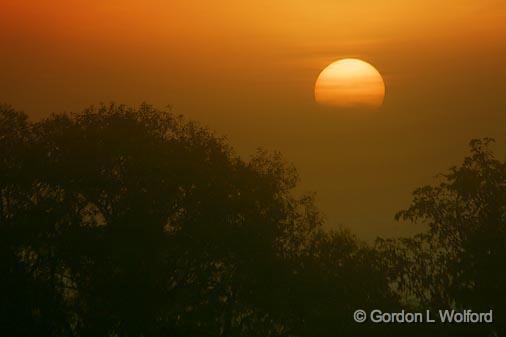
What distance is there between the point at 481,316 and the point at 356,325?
7.60 metres

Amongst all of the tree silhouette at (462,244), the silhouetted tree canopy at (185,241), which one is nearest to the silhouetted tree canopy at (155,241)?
the silhouetted tree canopy at (185,241)

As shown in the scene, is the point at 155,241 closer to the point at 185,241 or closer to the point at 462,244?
the point at 185,241

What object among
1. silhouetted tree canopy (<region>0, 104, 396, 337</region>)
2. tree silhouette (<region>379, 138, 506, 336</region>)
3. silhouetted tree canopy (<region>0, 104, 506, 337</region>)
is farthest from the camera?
silhouetted tree canopy (<region>0, 104, 396, 337</region>)

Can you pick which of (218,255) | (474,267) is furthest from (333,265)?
(474,267)

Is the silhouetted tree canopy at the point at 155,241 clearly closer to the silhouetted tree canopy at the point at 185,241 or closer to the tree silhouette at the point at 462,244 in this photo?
the silhouetted tree canopy at the point at 185,241

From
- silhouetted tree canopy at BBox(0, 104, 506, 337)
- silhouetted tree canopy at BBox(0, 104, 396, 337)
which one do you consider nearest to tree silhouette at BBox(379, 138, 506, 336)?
silhouetted tree canopy at BBox(0, 104, 506, 337)

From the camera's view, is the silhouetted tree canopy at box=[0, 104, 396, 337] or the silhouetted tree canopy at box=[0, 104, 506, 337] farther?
the silhouetted tree canopy at box=[0, 104, 396, 337]

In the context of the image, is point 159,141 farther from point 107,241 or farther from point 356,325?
point 356,325

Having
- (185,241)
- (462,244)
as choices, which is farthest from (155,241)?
(462,244)

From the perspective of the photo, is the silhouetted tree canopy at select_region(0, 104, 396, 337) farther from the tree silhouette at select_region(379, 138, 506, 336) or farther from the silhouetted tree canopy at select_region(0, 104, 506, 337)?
the tree silhouette at select_region(379, 138, 506, 336)

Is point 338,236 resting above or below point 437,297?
above

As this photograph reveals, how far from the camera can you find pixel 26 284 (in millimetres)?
46938

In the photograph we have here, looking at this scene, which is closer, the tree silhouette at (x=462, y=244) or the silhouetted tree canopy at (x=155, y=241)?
the tree silhouette at (x=462, y=244)

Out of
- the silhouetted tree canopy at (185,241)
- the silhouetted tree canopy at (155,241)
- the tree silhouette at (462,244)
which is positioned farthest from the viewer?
the silhouetted tree canopy at (155,241)
